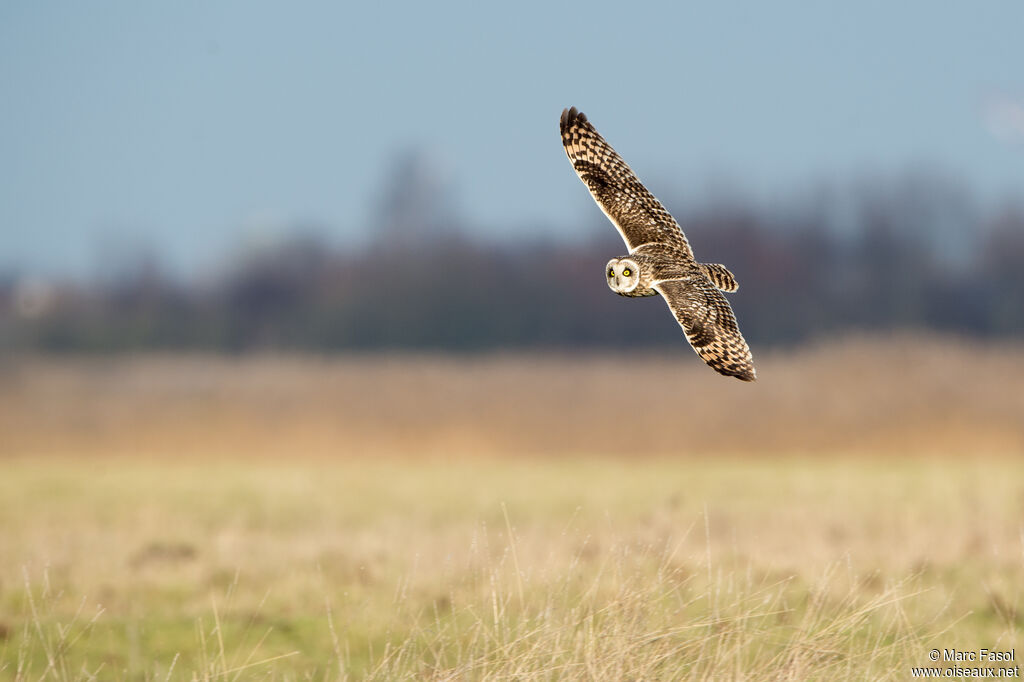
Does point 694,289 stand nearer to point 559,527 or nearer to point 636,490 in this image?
point 559,527

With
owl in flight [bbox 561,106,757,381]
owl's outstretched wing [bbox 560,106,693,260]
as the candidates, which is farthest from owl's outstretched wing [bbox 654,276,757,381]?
owl's outstretched wing [bbox 560,106,693,260]

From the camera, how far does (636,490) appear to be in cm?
3259

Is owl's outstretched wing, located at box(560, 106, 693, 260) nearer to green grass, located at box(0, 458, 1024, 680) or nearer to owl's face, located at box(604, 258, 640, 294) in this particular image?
owl's face, located at box(604, 258, 640, 294)

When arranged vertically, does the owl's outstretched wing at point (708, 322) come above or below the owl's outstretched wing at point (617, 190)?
below

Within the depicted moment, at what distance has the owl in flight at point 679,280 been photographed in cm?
695

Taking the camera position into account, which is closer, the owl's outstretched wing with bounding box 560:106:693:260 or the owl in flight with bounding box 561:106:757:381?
the owl in flight with bounding box 561:106:757:381

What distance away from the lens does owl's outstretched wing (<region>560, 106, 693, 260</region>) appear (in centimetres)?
770

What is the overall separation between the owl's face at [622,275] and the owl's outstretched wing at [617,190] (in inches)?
25.4

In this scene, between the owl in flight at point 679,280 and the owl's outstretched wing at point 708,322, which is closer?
the owl in flight at point 679,280

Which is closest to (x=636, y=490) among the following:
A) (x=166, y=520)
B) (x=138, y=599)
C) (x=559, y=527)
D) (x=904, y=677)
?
(x=559, y=527)

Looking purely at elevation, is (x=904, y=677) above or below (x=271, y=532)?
above

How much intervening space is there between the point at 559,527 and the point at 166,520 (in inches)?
330

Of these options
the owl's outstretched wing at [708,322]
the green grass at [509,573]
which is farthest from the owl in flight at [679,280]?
the green grass at [509,573]

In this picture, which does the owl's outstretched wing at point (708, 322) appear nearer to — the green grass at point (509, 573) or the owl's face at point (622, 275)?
the owl's face at point (622, 275)
